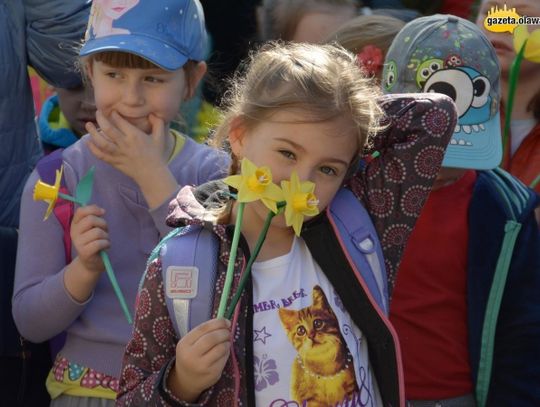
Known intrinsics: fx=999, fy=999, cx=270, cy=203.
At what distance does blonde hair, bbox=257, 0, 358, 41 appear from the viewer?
3852 mm

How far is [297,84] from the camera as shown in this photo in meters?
1.98

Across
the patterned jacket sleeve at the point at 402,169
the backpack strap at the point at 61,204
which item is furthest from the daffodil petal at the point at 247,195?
the backpack strap at the point at 61,204

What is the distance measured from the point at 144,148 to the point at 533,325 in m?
1.03

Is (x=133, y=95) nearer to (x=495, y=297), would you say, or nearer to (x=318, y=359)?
(x=318, y=359)

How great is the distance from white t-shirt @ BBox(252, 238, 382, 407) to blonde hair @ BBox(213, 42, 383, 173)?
0.28 metres

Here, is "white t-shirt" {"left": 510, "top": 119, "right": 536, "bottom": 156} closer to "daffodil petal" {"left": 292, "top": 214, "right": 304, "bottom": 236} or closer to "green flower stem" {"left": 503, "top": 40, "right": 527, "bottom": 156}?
"green flower stem" {"left": 503, "top": 40, "right": 527, "bottom": 156}

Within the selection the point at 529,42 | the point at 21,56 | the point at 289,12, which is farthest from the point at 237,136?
the point at 289,12

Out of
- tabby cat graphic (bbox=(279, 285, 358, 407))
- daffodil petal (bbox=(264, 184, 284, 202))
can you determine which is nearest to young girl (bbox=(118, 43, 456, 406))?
tabby cat graphic (bbox=(279, 285, 358, 407))

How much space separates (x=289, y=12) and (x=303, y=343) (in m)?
2.21

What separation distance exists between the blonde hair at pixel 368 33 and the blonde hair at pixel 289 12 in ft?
1.67

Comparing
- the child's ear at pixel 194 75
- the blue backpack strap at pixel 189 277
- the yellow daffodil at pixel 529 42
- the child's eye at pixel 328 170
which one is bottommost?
the blue backpack strap at pixel 189 277

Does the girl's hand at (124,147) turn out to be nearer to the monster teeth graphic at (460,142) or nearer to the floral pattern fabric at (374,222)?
the floral pattern fabric at (374,222)

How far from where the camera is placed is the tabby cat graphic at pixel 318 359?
190 cm

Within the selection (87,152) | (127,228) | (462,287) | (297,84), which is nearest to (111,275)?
(127,228)
